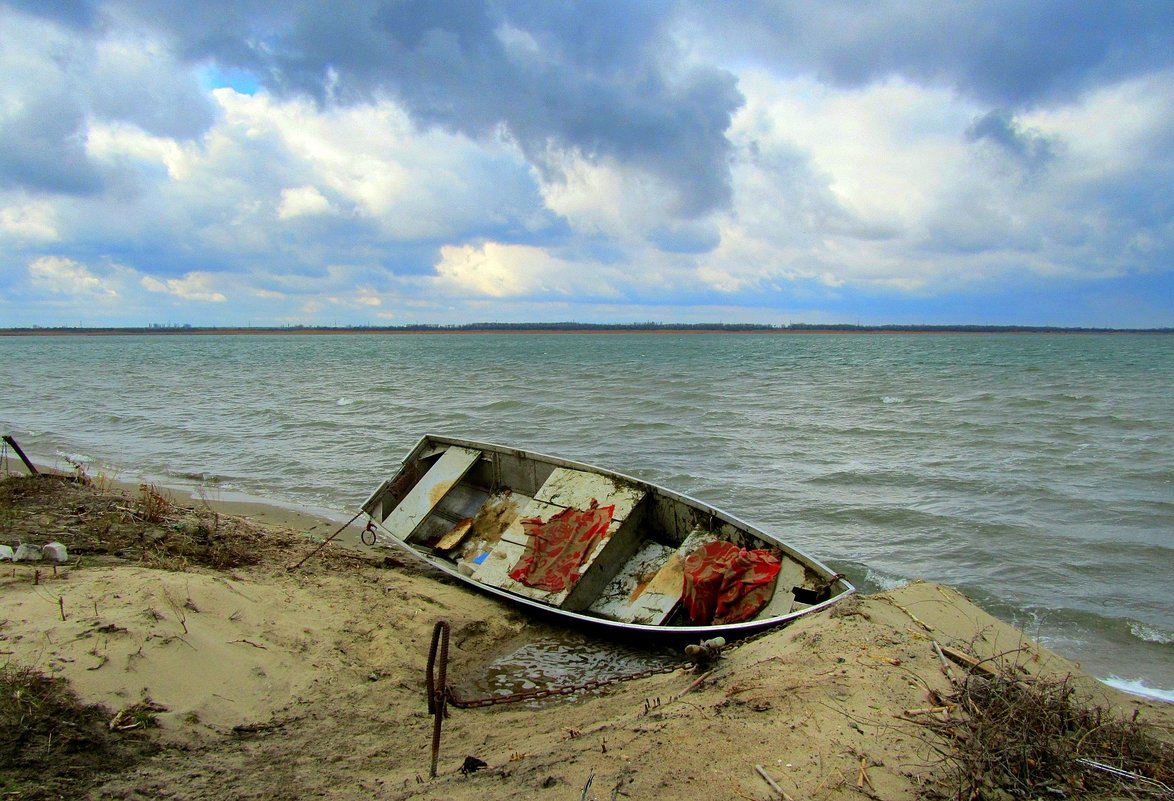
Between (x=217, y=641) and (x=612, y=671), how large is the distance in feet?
11.7

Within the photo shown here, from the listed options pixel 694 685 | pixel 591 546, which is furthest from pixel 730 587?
pixel 694 685

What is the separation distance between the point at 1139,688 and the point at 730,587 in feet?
13.3

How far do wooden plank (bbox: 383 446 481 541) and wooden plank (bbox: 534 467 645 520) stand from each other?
1.68 metres

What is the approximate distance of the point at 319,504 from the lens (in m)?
12.7

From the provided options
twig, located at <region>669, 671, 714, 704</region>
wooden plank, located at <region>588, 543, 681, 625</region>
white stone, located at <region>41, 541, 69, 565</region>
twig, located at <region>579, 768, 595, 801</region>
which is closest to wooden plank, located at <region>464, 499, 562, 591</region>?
wooden plank, located at <region>588, 543, 681, 625</region>

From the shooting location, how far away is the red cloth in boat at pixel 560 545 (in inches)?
310

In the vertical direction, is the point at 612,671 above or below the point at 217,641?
below

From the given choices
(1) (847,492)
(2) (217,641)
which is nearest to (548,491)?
(2) (217,641)

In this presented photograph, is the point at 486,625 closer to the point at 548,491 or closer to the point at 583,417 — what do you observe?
the point at 548,491

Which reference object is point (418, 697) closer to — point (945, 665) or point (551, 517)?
point (551, 517)

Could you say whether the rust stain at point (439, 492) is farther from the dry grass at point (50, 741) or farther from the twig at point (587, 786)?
the twig at point (587, 786)

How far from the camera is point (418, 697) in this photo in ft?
18.2

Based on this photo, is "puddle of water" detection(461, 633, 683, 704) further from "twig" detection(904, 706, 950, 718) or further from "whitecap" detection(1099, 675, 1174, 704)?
"whitecap" detection(1099, 675, 1174, 704)

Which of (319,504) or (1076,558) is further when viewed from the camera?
(319,504)
